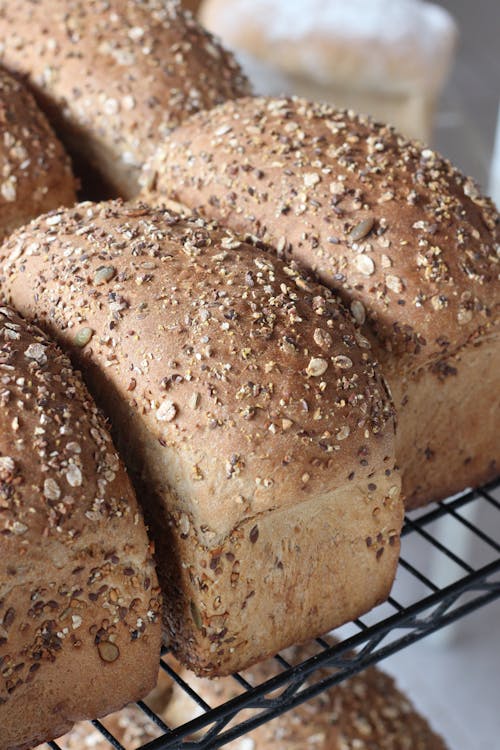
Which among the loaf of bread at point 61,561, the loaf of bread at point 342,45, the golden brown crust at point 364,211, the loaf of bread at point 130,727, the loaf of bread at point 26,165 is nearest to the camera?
the loaf of bread at point 61,561

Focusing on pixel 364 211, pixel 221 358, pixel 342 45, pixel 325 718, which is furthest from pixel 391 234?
pixel 342 45

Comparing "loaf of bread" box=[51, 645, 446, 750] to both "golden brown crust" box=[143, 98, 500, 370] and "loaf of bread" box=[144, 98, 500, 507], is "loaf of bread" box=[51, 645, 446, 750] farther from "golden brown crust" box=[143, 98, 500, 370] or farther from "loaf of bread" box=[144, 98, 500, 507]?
"golden brown crust" box=[143, 98, 500, 370]

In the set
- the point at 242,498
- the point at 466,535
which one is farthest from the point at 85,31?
the point at 466,535

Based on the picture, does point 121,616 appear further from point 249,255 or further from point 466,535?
point 466,535

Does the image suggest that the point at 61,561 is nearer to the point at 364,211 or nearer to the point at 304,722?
the point at 364,211

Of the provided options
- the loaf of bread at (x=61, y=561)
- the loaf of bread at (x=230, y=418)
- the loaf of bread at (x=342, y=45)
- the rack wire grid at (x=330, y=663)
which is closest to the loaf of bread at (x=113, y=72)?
the loaf of bread at (x=230, y=418)

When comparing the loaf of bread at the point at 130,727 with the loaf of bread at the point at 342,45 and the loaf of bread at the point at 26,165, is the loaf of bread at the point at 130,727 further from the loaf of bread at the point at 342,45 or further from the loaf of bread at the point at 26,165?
the loaf of bread at the point at 342,45
